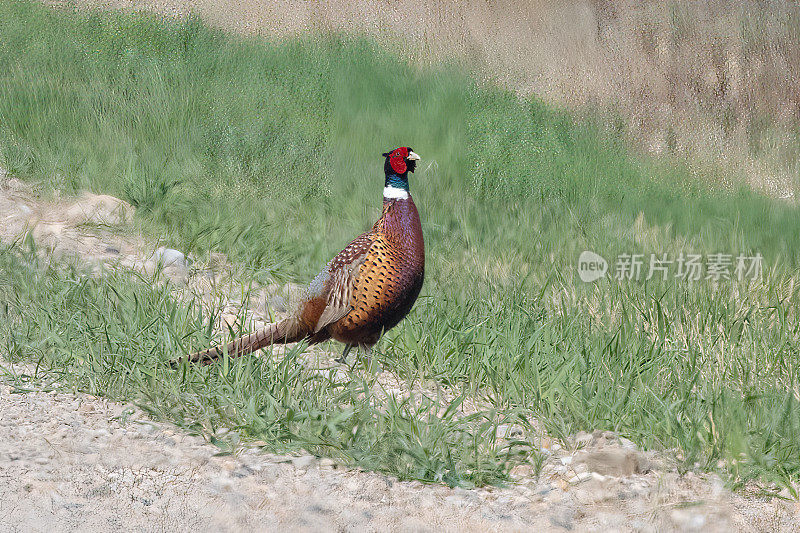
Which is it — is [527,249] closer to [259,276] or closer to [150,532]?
[259,276]

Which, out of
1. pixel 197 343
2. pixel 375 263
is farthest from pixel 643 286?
pixel 197 343

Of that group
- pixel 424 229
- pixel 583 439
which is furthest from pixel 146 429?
pixel 424 229

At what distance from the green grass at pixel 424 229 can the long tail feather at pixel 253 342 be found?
6 cm

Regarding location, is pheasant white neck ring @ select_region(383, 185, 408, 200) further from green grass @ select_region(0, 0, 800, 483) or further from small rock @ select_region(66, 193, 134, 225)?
small rock @ select_region(66, 193, 134, 225)

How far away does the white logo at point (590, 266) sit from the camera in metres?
4.75

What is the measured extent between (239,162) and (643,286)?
2.90 metres

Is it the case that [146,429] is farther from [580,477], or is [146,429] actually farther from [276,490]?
[580,477]

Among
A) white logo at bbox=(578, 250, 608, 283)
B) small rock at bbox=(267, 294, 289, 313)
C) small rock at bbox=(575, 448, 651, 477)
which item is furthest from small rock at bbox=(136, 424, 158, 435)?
white logo at bbox=(578, 250, 608, 283)

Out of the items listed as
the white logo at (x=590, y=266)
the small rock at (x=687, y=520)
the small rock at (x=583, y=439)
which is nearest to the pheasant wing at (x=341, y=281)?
the small rock at (x=583, y=439)

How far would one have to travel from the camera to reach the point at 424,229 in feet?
17.5

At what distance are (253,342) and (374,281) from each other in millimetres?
533

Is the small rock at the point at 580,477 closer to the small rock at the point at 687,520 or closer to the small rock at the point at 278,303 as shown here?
the small rock at the point at 687,520

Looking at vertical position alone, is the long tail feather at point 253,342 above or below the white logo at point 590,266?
below

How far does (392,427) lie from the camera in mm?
2910
